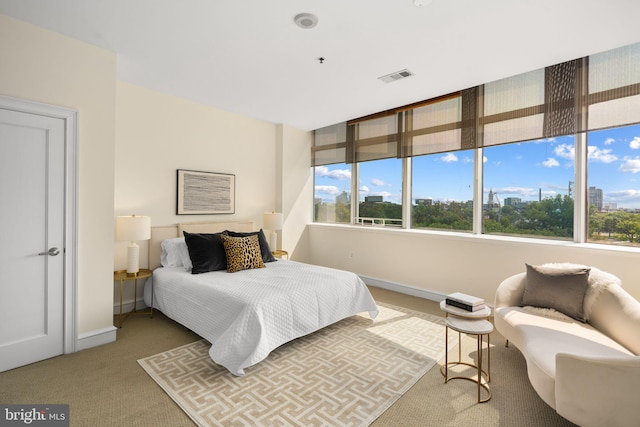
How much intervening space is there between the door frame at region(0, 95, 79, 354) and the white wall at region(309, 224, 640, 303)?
3628 millimetres

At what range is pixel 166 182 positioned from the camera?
13.2 feet

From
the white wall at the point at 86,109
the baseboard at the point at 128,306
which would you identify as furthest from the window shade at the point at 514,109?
the baseboard at the point at 128,306

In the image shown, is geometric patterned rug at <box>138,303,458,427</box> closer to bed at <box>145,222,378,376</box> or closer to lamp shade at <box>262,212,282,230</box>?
bed at <box>145,222,378,376</box>

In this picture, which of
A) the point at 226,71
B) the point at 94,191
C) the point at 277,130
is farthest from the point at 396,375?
the point at 277,130

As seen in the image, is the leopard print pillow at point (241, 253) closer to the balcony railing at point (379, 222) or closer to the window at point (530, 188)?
the balcony railing at point (379, 222)

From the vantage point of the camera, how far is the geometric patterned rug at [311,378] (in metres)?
1.93

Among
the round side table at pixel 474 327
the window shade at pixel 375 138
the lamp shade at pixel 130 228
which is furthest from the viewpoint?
the window shade at pixel 375 138

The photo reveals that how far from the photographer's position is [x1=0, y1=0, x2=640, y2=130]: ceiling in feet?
7.36

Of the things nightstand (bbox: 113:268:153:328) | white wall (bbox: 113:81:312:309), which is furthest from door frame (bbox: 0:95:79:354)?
white wall (bbox: 113:81:312:309)

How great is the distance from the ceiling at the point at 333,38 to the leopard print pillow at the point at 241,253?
1851 millimetres

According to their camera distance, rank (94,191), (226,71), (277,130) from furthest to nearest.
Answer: (277,130) < (226,71) < (94,191)

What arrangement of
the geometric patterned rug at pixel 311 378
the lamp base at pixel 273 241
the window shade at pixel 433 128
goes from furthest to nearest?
the lamp base at pixel 273 241, the window shade at pixel 433 128, the geometric patterned rug at pixel 311 378

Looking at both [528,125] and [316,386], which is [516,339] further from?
[528,125]

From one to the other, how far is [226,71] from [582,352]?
3.80m
